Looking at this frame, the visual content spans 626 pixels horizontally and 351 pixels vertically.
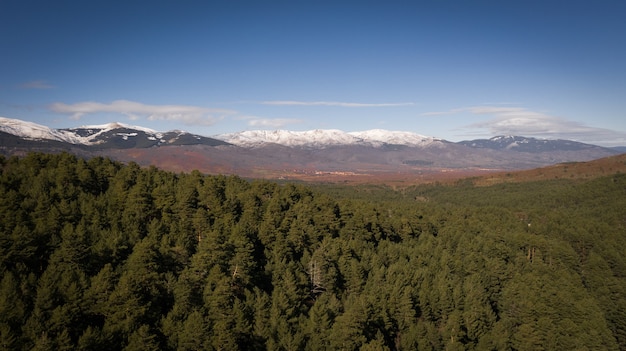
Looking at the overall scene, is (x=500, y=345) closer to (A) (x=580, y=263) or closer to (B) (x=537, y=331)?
(B) (x=537, y=331)

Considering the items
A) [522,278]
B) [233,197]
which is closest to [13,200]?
[233,197]

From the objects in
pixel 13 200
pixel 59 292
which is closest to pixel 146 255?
pixel 59 292

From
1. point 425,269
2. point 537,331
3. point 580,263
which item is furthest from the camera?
point 580,263

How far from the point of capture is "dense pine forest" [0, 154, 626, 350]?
33.8 metres

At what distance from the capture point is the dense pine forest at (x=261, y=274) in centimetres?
3378

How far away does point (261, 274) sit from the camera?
5141 centimetres

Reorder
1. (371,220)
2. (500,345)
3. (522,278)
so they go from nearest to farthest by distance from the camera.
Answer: (500,345), (522,278), (371,220)

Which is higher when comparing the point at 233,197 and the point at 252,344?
the point at 233,197

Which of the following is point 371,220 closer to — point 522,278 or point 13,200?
point 522,278

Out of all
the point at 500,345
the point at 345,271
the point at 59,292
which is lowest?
the point at 500,345

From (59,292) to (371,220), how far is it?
60196 millimetres

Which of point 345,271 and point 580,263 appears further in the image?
point 580,263

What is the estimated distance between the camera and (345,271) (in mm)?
56781

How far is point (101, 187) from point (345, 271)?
4798 cm
